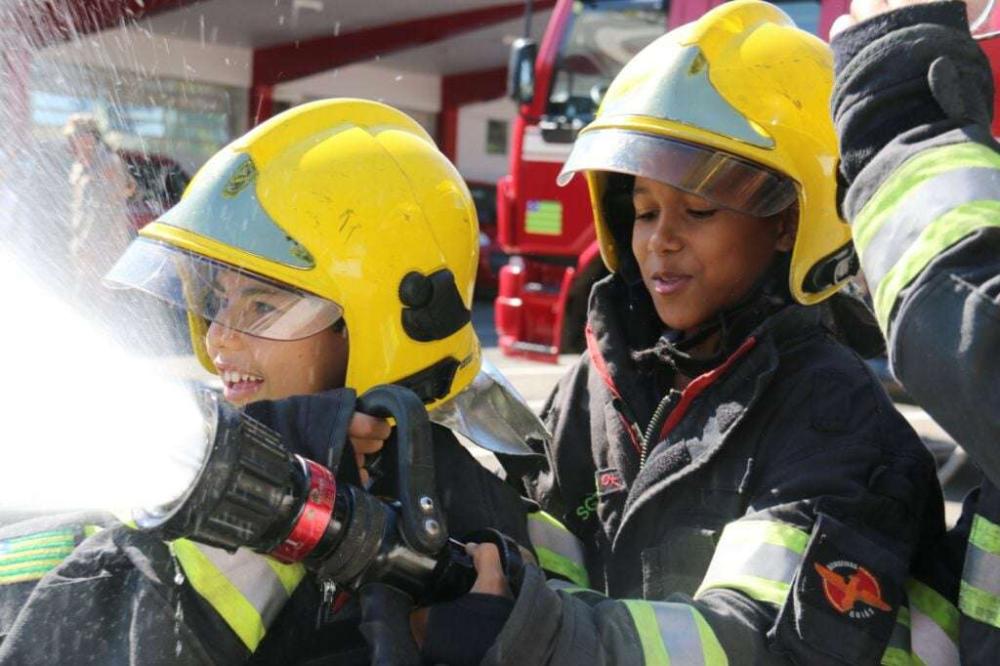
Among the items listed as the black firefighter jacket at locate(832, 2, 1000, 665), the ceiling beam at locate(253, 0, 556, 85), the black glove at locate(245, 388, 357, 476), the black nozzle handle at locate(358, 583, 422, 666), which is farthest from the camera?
the ceiling beam at locate(253, 0, 556, 85)

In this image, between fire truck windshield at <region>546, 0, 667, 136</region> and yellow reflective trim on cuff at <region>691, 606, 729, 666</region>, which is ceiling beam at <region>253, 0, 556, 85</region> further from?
yellow reflective trim on cuff at <region>691, 606, 729, 666</region>

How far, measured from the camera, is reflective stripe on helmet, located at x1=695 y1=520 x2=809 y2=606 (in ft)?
5.97

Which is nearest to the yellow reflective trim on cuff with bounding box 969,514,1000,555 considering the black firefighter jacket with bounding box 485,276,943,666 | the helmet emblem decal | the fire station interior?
the black firefighter jacket with bounding box 485,276,943,666

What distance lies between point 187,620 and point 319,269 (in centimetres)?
70

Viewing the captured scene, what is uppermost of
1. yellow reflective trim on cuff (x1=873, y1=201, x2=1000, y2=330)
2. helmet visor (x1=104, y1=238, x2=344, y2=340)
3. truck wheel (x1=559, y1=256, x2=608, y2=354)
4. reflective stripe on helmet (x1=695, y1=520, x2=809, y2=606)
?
yellow reflective trim on cuff (x1=873, y1=201, x2=1000, y2=330)

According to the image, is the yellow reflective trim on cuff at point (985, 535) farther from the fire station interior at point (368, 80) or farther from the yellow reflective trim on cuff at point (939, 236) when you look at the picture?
the fire station interior at point (368, 80)

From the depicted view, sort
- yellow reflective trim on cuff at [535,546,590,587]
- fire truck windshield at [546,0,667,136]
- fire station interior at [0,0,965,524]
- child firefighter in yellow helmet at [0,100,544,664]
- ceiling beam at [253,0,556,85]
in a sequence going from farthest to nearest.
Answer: ceiling beam at [253,0,556,85]
fire truck windshield at [546,0,667,136]
fire station interior at [0,0,965,524]
yellow reflective trim on cuff at [535,546,590,587]
child firefighter in yellow helmet at [0,100,544,664]

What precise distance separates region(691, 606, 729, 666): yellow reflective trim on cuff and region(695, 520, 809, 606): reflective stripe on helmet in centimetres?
11

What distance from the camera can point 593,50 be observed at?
7.54m

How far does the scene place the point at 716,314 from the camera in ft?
7.55

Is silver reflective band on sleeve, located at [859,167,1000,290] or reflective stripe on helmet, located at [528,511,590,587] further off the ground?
silver reflective band on sleeve, located at [859,167,1000,290]

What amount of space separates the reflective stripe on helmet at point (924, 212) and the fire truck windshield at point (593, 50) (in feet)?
19.1

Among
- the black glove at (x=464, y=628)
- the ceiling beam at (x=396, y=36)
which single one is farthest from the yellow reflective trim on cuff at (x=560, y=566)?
the ceiling beam at (x=396, y=36)

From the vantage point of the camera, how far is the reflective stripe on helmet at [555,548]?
2.18m
